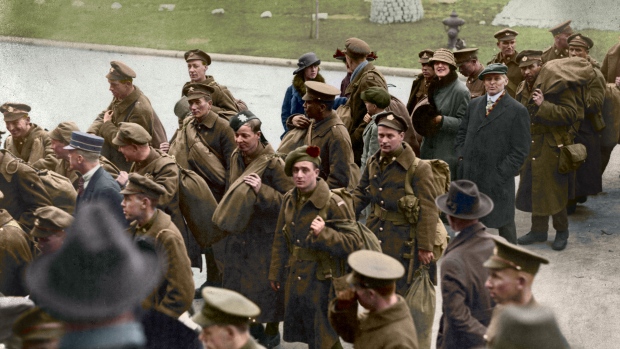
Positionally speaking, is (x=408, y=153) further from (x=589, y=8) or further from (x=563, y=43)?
(x=589, y=8)

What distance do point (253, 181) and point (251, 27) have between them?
19.1 meters

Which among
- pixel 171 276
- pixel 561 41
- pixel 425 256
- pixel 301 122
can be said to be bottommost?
pixel 425 256

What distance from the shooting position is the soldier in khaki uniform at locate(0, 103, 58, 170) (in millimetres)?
9336

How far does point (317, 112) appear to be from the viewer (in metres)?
8.09

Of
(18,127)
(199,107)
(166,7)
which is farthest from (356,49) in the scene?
(166,7)

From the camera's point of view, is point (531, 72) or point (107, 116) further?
point (531, 72)

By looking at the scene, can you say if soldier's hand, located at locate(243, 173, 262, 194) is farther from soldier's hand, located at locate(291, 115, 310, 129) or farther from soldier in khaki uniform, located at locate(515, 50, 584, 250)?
soldier in khaki uniform, located at locate(515, 50, 584, 250)

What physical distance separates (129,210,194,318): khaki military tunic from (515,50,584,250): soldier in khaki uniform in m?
5.28

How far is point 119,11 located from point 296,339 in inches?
834

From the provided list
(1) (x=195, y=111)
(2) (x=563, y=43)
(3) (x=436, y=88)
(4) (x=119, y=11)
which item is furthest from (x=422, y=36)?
(1) (x=195, y=111)

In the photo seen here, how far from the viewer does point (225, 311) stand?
14.2ft

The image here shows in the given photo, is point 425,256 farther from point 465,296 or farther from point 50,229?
point 50,229

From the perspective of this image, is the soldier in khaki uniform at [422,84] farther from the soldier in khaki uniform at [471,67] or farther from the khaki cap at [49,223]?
the khaki cap at [49,223]

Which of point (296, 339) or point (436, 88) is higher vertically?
point (436, 88)
